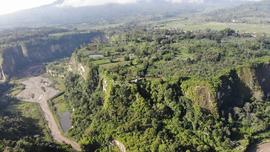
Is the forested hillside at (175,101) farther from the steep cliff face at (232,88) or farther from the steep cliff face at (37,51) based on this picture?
the steep cliff face at (37,51)

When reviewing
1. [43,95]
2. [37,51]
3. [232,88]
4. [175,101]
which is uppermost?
[175,101]

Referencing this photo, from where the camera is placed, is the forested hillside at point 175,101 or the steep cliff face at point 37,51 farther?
the steep cliff face at point 37,51

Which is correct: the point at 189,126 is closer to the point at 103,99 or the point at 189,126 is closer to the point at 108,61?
the point at 103,99

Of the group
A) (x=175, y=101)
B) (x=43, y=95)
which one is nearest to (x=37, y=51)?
(x=43, y=95)

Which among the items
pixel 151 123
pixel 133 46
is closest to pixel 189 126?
pixel 151 123

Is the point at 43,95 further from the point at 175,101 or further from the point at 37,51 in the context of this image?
the point at 37,51

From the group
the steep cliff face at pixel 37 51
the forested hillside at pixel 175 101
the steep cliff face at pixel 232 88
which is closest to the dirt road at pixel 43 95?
the forested hillside at pixel 175 101
